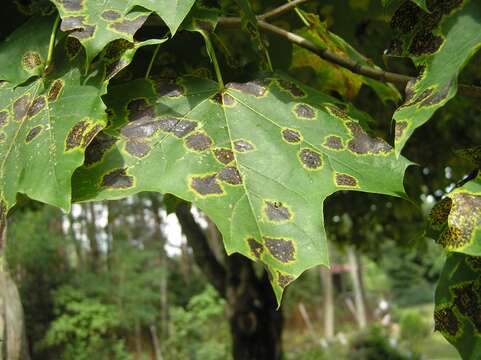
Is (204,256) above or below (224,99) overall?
below

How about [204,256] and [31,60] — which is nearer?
[31,60]

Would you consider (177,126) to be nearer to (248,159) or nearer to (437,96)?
(248,159)

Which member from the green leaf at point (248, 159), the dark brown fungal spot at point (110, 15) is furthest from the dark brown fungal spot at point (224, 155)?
the dark brown fungal spot at point (110, 15)

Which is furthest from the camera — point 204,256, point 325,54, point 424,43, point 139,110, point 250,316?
point 204,256

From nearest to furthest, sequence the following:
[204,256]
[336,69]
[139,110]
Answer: [139,110] → [336,69] → [204,256]

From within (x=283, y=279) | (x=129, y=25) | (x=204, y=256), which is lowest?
(x=204, y=256)

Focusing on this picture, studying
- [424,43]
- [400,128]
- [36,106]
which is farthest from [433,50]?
[36,106]

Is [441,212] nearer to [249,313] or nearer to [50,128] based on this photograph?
[50,128]
